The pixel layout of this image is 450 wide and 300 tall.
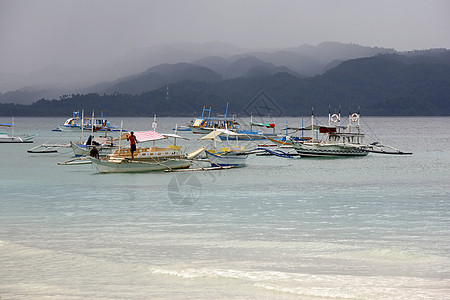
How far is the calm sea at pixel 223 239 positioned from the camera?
473 inches

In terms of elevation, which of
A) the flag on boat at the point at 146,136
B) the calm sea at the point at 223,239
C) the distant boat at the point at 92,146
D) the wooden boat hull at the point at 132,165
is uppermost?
the flag on boat at the point at 146,136

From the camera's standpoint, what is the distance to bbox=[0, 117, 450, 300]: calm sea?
12.0 meters

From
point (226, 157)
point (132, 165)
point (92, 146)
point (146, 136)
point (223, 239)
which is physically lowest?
point (223, 239)

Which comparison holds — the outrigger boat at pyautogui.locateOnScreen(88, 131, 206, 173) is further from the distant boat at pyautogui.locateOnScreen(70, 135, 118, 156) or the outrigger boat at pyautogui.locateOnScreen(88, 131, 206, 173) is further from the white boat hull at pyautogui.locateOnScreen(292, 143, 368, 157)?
the white boat hull at pyautogui.locateOnScreen(292, 143, 368, 157)

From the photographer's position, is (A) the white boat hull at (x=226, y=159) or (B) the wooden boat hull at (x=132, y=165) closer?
(B) the wooden boat hull at (x=132, y=165)

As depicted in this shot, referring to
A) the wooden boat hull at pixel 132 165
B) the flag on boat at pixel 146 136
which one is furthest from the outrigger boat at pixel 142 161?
the flag on boat at pixel 146 136

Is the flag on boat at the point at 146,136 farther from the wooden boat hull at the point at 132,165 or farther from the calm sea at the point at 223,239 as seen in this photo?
the calm sea at the point at 223,239

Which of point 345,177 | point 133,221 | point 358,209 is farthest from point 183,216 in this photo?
point 345,177

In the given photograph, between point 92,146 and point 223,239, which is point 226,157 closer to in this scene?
point 92,146

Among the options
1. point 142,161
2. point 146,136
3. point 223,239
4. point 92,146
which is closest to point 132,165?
point 142,161

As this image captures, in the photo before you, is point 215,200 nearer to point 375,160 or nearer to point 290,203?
point 290,203

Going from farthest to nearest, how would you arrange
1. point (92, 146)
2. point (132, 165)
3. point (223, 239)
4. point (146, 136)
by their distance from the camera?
point (92, 146), point (146, 136), point (132, 165), point (223, 239)

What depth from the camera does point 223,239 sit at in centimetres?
1733

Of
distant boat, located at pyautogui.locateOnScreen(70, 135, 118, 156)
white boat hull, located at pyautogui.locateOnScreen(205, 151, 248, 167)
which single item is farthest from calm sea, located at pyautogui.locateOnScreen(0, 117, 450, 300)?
distant boat, located at pyautogui.locateOnScreen(70, 135, 118, 156)
